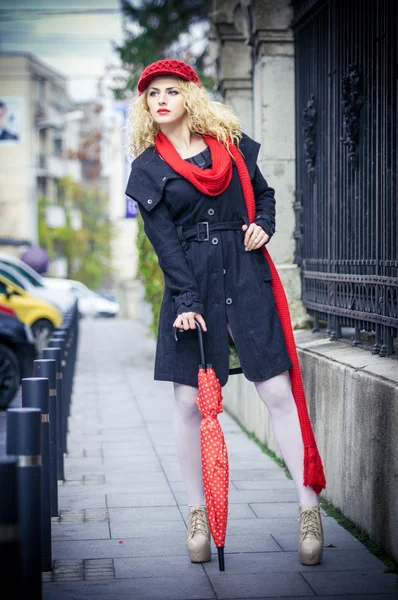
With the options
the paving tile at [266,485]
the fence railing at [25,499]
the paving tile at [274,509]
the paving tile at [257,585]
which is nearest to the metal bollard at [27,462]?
the fence railing at [25,499]

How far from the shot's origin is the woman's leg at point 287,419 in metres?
4.46

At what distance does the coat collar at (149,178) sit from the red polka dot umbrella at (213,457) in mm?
619

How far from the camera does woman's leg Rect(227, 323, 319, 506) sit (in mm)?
4461

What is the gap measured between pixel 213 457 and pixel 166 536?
0.96 meters

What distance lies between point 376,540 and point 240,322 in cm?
115

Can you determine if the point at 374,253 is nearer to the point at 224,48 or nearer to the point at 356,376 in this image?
the point at 356,376

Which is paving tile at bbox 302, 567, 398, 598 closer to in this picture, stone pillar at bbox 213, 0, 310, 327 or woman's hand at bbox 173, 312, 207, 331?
woman's hand at bbox 173, 312, 207, 331

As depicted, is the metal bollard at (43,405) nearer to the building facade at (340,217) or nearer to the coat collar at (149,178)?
the coat collar at (149,178)

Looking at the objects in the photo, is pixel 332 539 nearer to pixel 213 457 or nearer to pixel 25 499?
pixel 213 457

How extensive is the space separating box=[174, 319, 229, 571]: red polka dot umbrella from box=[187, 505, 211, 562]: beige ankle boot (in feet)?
0.62

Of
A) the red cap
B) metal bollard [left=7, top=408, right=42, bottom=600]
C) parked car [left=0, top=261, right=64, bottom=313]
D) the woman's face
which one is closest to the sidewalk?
metal bollard [left=7, top=408, right=42, bottom=600]

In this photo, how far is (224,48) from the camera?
9.38 meters

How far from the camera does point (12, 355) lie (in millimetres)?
11039

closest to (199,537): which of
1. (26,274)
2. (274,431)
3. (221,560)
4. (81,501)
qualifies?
(221,560)
